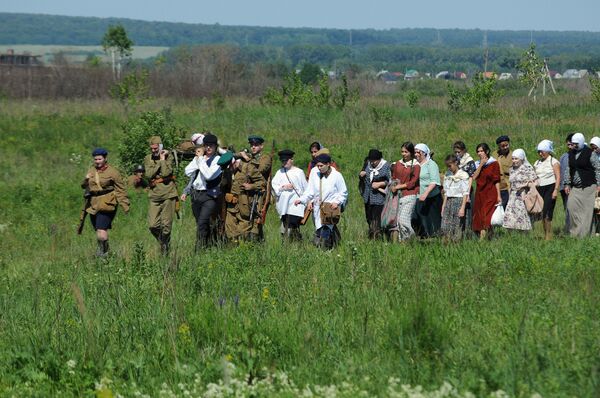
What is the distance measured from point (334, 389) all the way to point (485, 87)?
34226 mm

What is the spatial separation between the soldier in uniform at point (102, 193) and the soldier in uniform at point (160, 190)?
441mm

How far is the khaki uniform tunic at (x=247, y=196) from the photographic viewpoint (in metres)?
15.0

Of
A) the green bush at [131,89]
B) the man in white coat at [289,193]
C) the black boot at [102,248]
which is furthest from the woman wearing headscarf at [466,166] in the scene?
the green bush at [131,89]

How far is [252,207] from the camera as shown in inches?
592

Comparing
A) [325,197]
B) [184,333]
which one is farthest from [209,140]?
[184,333]

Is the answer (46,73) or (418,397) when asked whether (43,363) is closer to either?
(418,397)

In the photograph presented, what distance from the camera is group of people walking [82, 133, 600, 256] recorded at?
575 inches

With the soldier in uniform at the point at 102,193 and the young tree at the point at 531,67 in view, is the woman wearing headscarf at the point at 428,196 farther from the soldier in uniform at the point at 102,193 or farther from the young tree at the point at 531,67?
the young tree at the point at 531,67

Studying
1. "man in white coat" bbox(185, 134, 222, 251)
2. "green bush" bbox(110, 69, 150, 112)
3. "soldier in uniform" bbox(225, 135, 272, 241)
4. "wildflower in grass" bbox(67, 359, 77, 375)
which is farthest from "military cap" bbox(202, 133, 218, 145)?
"green bush" bbox(110, 69, 150, 112)

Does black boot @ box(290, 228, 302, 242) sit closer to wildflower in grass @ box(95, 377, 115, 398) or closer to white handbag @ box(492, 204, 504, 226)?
white handbag @ box(492, 204, 504, 226)

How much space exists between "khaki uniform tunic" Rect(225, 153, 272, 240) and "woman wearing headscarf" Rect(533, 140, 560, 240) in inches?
161

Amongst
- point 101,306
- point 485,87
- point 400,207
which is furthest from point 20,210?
point 485,87

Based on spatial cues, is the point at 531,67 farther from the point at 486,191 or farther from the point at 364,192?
the point at 364,192

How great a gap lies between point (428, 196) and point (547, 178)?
190 cm
